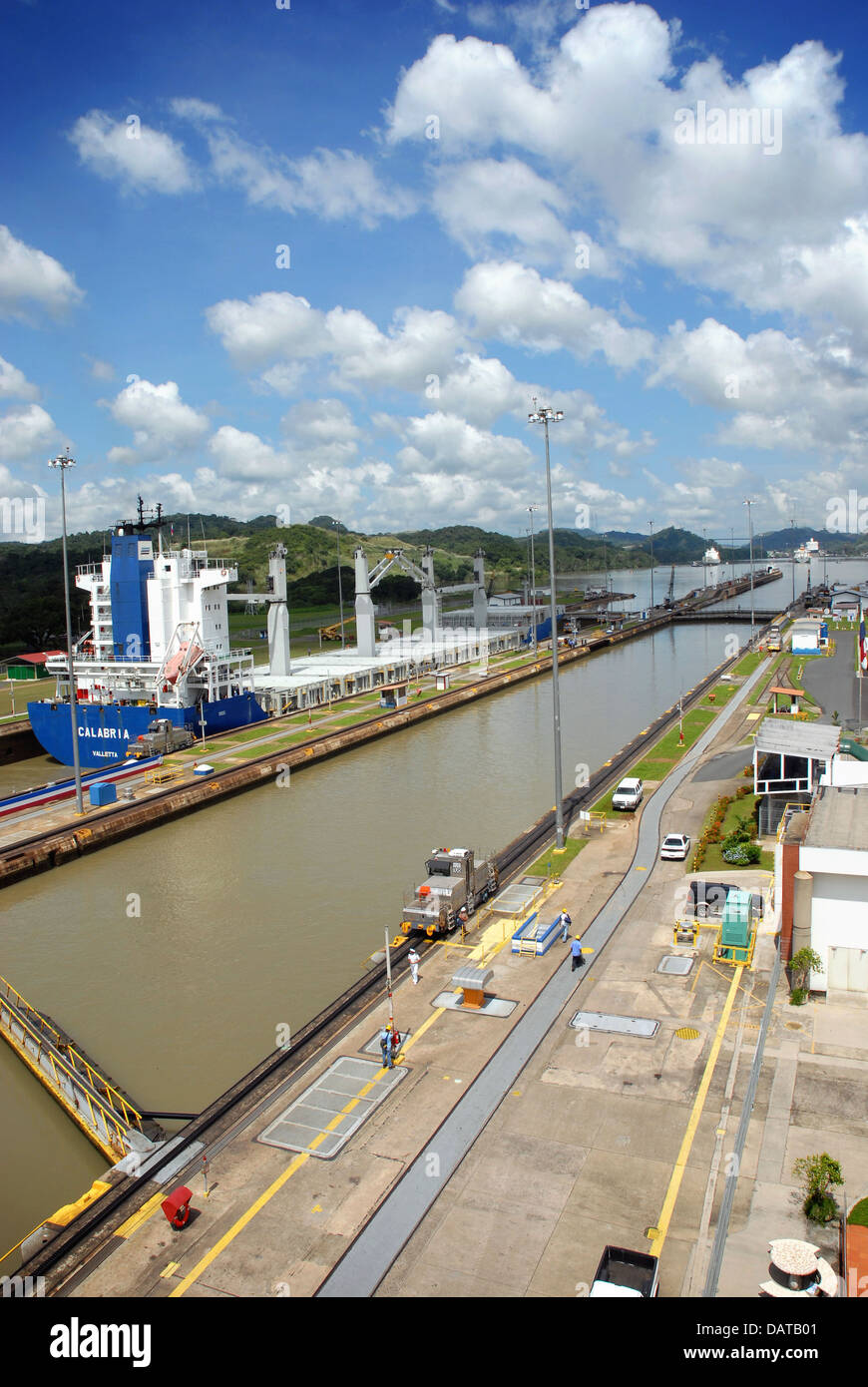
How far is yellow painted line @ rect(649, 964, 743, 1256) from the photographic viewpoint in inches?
419

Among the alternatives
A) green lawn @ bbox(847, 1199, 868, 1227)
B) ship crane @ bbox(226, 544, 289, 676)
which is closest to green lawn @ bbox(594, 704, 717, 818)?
green lawn @ bbox(847, 1199, 868, 1227)

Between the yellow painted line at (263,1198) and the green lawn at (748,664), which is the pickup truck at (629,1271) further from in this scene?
the green lawn at (748,664)

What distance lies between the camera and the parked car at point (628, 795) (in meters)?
28.9

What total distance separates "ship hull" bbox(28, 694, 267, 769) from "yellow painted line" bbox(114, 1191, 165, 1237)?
3223cm

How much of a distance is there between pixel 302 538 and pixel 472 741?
150254mm

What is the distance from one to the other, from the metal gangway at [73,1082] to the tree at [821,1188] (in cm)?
876

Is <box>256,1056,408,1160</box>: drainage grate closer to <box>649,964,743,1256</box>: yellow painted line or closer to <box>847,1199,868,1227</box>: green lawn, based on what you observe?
<box>649,964,743,1256</box>: yellow painted line

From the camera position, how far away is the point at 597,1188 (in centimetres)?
1146

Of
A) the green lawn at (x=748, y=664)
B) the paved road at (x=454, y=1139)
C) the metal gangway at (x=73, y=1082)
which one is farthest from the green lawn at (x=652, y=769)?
the green lawn at (x=748, y=664)

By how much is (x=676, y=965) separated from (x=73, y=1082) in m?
10.9

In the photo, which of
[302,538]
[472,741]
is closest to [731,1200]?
[472,741]

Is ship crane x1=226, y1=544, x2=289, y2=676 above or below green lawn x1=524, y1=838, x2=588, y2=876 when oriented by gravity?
above

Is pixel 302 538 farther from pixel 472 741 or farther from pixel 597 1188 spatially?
pixel 597 1188
